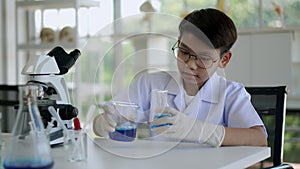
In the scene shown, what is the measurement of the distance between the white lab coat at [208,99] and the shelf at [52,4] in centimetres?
192

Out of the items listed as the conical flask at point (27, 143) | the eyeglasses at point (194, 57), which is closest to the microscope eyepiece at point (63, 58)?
the eyeglasses at point (194, 57)

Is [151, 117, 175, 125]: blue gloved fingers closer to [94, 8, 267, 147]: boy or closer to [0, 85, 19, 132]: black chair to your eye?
[94, 8, 267, 147]: boy

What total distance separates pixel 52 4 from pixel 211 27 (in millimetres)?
2329

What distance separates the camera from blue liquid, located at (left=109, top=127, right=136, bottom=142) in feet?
4.96

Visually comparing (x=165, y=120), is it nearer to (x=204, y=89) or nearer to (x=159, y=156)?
(x=159, y=156)

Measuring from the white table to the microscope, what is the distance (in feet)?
0.29

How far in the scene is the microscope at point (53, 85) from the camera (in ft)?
4.60

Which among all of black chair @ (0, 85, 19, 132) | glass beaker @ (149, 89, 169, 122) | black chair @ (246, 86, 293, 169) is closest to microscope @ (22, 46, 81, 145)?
glass beaker @ (149, 89, 169, 122)

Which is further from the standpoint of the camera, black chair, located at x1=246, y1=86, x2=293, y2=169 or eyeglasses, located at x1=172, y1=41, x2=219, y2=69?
black chair, located at x1=246, y1=86, x2=293, y2=169

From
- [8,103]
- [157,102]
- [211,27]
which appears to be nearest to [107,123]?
[157,102]

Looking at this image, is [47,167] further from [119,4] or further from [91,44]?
[119,4]

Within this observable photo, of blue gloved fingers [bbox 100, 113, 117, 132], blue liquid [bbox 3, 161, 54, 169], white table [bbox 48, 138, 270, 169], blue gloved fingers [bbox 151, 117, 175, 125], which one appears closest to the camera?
blue liquid [bbox 3, 161, 54, 169]

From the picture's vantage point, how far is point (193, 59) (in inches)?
60.2

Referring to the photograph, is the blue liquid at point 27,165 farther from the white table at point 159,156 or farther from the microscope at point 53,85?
the microscope at point 53,85
